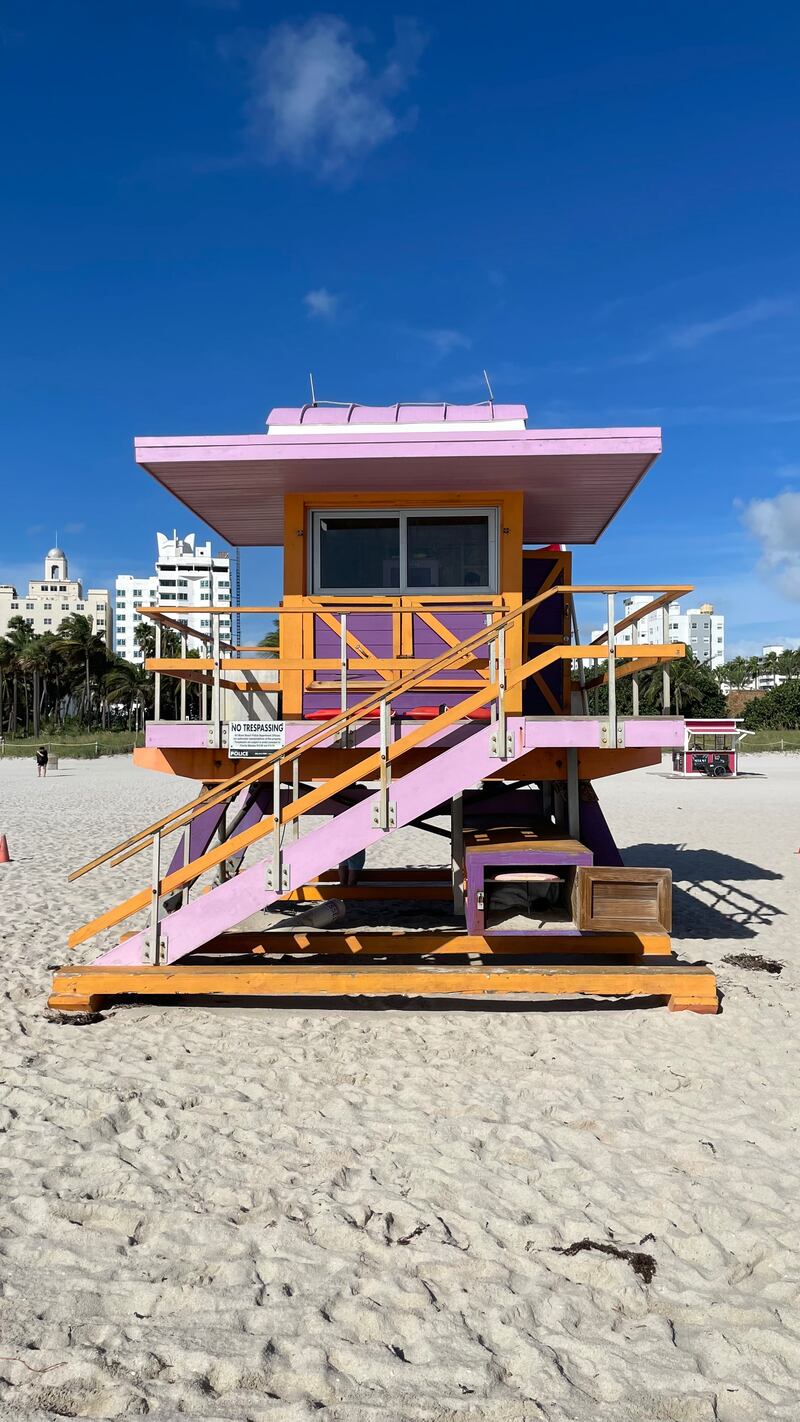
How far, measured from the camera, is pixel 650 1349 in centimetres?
340

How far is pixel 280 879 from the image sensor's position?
6.90m

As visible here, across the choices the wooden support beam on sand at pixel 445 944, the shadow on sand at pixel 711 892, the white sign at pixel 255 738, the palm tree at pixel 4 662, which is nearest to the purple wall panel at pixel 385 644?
the white sign at pixel 255 738

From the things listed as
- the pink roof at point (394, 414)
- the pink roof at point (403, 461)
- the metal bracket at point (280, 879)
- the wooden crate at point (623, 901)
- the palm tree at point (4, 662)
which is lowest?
the wooden crate at point (623, 901)

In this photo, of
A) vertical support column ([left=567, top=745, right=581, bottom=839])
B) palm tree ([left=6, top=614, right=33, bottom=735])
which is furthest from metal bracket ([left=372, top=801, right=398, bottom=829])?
palm tree ([left=6, top=614, right=33, bottom=735])

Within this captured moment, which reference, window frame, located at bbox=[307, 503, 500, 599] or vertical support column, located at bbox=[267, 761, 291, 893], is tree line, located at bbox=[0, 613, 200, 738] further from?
→ vertical support column, located at bbox=[267, 761, 291, 893]

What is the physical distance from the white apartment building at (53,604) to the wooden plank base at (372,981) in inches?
6615

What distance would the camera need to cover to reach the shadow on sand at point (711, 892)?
11008 millimetres

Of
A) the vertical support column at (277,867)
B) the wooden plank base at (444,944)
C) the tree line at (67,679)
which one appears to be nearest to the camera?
the vertical support column at (277,867)

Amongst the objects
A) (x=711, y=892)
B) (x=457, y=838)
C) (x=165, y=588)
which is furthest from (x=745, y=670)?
(x=457, y=838)

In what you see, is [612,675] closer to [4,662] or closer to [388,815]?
[388,815]

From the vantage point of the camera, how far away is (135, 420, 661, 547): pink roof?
8195 mm

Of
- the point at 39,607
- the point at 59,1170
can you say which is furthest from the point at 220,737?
the point at 39,607

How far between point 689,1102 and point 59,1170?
379 cm

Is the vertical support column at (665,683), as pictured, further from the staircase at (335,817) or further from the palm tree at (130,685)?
the palm tree at (130,685)
